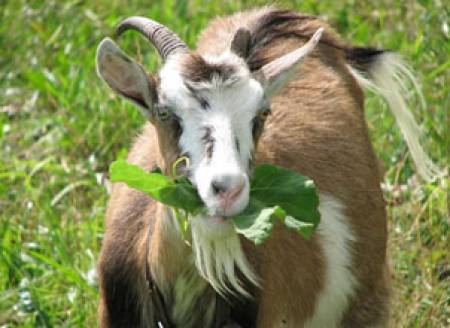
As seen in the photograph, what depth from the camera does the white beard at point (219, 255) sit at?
4637mm

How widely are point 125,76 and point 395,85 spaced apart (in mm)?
2098

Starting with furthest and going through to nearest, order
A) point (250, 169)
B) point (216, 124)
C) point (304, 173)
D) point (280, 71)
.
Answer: point (304, 173)
point (280, 71)
point (250, 169)
point (216, 124)

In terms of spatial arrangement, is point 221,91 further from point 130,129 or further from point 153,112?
point 130,129

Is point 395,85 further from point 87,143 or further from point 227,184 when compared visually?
point 227,184

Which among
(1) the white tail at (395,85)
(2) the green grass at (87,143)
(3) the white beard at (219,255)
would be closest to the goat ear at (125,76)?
(3) the white beard at (219,255)

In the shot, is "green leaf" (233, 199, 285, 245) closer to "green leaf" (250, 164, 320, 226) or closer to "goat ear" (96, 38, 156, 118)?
"green leaf" (250, 164, 320, 226)

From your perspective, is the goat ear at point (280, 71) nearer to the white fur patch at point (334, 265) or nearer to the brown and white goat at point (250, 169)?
the brown and white goat at point (250, 169)

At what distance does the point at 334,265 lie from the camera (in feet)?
19.5

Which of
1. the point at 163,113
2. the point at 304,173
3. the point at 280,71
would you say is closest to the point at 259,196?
the point at 163,113

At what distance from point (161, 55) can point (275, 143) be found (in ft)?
2.75

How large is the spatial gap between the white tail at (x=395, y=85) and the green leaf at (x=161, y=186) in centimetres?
222

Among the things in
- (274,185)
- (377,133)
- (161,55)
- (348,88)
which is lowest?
(377,133)

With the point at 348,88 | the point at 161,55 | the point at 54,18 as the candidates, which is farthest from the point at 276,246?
the point at 54,18

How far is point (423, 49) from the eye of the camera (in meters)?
7.91
